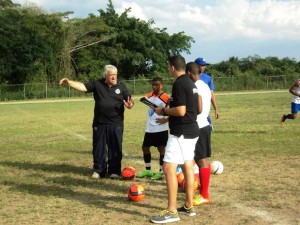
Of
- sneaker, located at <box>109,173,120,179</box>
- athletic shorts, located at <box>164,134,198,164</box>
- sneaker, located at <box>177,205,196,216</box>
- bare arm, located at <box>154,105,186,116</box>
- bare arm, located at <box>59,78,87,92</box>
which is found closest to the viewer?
bare arm, located at <box>154,105,186,116</box>

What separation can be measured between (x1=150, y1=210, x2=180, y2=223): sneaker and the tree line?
159ft

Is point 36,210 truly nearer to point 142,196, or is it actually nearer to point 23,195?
point 23,195

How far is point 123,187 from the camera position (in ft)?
24.1

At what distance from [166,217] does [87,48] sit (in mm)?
54601

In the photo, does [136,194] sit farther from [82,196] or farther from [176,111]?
[176,111]

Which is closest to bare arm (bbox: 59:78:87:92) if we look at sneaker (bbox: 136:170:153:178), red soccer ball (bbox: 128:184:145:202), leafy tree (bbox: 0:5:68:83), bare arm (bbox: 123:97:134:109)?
bare arm (bbox: 123:97:134:109)

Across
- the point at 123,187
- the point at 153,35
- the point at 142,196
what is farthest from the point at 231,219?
the point at 153,35

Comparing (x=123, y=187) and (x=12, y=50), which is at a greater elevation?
(x=12, y=50)

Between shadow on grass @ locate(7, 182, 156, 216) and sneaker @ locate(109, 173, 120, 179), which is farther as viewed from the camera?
sneaker @ locate(109, 173, 120, 179)

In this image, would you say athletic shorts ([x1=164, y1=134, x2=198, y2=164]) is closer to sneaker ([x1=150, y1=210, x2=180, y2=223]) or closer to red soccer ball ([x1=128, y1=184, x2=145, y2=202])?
sneaker ([x1=150, y1=210, x2=180, y2=223])

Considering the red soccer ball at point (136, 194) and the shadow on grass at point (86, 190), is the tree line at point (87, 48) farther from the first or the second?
the red soccer ball at point (136, 194)

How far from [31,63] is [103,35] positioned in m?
11.3

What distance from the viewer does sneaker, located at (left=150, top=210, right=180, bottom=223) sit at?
5348mm

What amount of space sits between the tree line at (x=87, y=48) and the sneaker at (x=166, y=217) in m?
48.4
